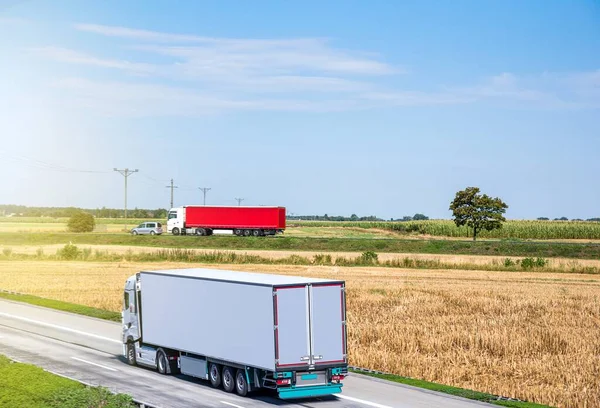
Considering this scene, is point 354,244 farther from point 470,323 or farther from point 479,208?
point 470,323

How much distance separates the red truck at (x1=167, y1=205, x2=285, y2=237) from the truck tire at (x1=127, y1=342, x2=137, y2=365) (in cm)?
8278

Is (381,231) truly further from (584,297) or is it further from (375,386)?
(375,386)

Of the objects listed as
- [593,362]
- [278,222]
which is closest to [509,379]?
[593,362]

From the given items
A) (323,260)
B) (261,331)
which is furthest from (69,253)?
(261,331)

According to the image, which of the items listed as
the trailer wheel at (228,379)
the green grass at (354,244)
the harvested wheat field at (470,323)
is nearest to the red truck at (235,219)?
the green grass at (354,244)

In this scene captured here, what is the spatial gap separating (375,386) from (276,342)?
14.7 feet

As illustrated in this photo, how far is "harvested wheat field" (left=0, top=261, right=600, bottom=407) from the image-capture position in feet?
91.5

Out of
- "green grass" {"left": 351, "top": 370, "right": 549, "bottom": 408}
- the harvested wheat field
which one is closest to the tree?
the harvested wheat field

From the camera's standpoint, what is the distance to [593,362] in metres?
29.5

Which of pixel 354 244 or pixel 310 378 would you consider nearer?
pixel 310 378

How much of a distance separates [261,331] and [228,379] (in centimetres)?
253

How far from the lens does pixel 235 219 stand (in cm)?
11500

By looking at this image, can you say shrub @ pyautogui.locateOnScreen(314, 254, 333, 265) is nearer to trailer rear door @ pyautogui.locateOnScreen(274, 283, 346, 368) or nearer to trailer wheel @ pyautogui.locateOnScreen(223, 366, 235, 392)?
trailer wheel @ pyautogui.locateOnScreen(223, 366, 235, 392)

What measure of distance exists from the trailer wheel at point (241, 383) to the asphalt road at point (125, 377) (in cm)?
20
